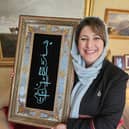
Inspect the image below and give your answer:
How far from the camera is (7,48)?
2.19 m

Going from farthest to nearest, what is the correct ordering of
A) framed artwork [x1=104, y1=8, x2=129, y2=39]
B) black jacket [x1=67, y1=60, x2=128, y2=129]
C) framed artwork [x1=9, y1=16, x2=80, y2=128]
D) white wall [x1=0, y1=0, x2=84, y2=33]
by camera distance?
framed artwork [x1=104, y1=8, x2=129, y2=39] → white wall [x1=0, y1=0, x2=84, y2=33] → framed artwork [x1=9, y1=16, x2=80, y2=128] → black jacket [x1=67, y1=60, x2=128, y2=129]

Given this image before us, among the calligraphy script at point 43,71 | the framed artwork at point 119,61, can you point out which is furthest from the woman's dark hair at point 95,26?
the framed artwork at point 119,61

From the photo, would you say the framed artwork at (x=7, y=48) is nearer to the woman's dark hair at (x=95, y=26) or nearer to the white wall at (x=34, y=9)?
the white wall at (x=34, y=9)

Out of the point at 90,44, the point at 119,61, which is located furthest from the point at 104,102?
the point at 119,61

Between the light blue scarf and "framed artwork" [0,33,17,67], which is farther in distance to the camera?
"framed artwork" [0,33,17,67]

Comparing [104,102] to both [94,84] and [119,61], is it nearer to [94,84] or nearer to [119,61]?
[94,84]

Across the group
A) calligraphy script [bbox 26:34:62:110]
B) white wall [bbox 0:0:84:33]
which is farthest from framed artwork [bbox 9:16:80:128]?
white wall [bbox 0:0:84:33]

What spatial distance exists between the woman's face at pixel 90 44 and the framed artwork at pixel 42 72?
6 centimetres

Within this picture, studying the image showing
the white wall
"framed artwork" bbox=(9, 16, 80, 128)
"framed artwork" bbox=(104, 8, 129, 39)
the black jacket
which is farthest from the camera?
"framed artwork" bbox=(104, 8, 129, 39)

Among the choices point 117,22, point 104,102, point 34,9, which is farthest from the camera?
point 117,22

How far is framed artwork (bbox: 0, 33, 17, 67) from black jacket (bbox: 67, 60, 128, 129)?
1007 millimetres

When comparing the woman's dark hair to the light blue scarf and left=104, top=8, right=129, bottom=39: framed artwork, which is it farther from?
left=104, top=8, right=129, bottom=39: framed artwork

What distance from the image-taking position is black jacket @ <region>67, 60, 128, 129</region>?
130 centimetres

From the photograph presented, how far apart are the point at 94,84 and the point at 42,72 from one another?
0.28 meters
